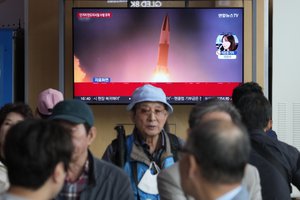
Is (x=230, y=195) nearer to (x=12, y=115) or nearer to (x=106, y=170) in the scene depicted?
(x=106, y=170)

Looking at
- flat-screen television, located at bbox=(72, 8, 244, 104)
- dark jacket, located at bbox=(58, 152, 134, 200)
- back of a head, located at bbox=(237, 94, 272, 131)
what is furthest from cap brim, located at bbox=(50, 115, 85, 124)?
flat-screen television, located at bbox=(72, 8, 244, 104)

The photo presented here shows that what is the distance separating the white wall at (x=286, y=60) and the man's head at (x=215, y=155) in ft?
13.4

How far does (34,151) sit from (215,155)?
1.83ft

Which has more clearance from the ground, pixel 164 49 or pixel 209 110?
pixel 164 49

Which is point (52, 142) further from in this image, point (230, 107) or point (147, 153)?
point (147, 153)

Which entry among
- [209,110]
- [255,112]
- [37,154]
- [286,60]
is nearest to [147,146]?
[255,112]

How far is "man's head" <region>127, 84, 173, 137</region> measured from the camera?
3158mm

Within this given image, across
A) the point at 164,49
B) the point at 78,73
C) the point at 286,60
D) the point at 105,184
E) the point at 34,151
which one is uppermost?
the point at 164,49

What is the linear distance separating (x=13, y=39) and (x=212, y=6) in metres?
2.10

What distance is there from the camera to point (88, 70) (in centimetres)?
568

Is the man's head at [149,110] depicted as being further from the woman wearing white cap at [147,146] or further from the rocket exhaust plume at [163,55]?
the rocket exhaust plume at [163,55]

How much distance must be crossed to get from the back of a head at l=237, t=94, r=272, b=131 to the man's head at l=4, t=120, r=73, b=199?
1392mm

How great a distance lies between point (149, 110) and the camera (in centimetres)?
321

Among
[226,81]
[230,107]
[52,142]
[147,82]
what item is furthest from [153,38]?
[52,142]
